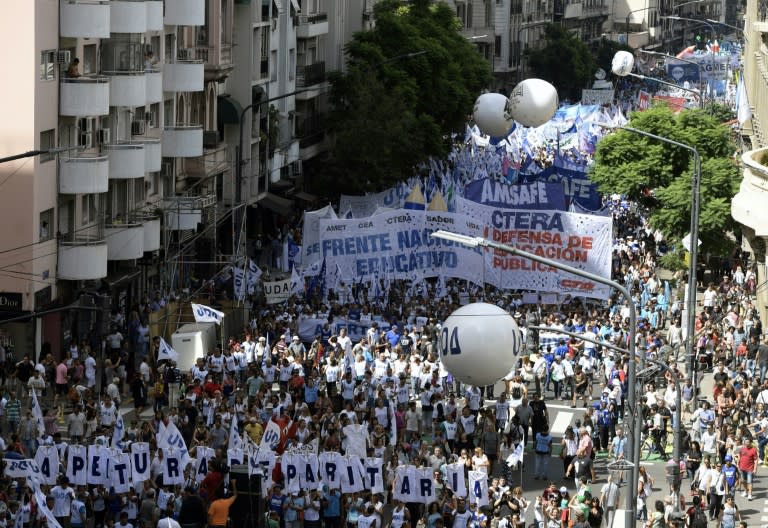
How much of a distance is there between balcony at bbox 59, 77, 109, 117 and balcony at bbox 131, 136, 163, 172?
3.88 m

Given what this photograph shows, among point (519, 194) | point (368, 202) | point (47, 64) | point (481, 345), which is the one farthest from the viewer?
point (368, 202)

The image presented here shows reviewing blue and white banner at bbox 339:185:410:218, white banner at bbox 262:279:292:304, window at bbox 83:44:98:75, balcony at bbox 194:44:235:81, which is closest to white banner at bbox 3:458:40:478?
white banner at bbox 262:279:292:304

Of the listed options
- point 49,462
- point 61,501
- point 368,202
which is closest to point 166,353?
point 49,462

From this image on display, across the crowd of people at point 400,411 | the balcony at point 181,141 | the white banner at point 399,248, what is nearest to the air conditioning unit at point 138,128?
the balcony at point 181,141

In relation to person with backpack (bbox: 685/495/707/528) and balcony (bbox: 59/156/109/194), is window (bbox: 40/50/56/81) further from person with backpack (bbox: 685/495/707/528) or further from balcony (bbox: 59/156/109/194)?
person with backpack (bbox: 685/495/707/528)

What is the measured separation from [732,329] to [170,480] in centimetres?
2104

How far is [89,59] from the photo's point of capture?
48.1m

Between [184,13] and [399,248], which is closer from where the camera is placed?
[399,248]

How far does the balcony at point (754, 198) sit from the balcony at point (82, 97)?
15.1 m

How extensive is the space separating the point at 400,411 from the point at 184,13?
21247mm

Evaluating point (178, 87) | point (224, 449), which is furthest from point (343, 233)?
point (224, 449)

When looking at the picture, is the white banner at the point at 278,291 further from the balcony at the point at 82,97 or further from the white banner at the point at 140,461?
the white banner at the point at 140,461

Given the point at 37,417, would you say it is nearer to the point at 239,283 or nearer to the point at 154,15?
the point at 239,283

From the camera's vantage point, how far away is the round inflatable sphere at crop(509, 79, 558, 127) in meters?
48.8
